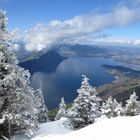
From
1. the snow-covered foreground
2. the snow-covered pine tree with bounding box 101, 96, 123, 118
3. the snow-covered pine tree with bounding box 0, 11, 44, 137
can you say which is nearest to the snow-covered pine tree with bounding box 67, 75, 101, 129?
the snow-covered foreground

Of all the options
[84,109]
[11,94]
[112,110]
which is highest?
[11,94]

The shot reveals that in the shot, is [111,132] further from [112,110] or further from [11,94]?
[112,110]

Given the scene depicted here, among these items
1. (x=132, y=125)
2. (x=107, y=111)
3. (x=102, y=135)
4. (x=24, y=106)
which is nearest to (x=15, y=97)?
(x=24, y=106)

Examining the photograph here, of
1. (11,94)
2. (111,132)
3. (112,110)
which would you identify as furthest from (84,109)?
(112,110)

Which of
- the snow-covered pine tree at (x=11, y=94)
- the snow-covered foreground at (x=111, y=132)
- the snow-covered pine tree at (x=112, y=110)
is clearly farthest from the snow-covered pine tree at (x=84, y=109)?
the snow-covered pine tree at (x=112, y=110)

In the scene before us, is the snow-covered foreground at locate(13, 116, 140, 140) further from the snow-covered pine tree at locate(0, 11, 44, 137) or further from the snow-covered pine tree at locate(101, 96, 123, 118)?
the snow-covered pine tree at locate(101, 96, 123, 118)
